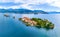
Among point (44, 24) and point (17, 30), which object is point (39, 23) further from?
point (17, 30)

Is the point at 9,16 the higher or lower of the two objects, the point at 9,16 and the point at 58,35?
the higher

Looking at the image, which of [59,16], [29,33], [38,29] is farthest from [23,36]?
[59,16]

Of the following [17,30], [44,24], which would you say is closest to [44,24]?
[44,24]

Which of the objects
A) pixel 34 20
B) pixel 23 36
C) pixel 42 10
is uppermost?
pixel 42 10

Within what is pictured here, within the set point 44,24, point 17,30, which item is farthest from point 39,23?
point 17,30

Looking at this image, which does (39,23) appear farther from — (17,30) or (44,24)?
(17,30)

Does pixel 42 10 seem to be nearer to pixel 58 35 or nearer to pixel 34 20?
pixel 34 20

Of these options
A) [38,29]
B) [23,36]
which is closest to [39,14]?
[38,29]

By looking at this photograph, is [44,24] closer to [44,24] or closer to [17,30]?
[44,24]

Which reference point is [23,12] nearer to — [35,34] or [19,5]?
[19,5]
